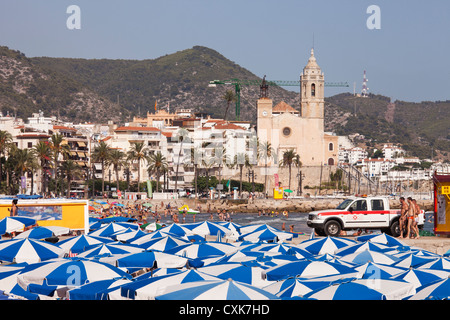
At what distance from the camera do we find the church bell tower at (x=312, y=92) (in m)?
128

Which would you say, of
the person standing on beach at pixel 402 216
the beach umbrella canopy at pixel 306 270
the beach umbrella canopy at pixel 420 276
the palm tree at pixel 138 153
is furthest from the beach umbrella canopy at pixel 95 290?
the palm tree at pixel 138 153

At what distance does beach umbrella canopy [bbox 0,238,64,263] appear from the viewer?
20.4m

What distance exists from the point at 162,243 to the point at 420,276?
1077 cm

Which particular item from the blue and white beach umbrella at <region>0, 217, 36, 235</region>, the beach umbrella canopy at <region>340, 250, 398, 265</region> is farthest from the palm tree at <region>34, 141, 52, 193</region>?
the beach umbrella canopy at <region>340, 250, 398, 265</region>

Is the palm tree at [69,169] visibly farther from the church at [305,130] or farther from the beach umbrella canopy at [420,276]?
the beach umbrella canopy at [420,276]

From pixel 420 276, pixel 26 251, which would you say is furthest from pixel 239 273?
pixel 26 251

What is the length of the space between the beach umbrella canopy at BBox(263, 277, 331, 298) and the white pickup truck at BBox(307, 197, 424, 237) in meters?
12.9

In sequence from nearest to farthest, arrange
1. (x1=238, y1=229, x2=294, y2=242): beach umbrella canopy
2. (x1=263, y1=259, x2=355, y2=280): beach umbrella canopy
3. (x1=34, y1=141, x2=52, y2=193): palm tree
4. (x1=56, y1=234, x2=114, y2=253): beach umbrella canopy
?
(x1=263, y1=259, x2=355, y2=280): beach umbrella canopy < (x1=56, y1=234, x2=114, y2=253): beach umbrella canopy < (x1=238, y1=229, x2=294, y2=242): beach umbrella canopy < (x1=34, y1=141, x2=52, y2=193): palm tree

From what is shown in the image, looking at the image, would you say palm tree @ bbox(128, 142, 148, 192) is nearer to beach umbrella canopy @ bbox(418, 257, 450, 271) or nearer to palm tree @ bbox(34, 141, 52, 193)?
palm tree @ bbox(34, 141, 52, 193)

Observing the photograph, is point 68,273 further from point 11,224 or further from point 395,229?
point 395,229

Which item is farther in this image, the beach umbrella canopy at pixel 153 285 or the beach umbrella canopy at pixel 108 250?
the beach umbrella canopy at pixel 108 250

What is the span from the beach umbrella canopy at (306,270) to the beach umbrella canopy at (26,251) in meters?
7.45

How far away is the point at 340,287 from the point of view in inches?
508

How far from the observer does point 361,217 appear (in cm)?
2711
